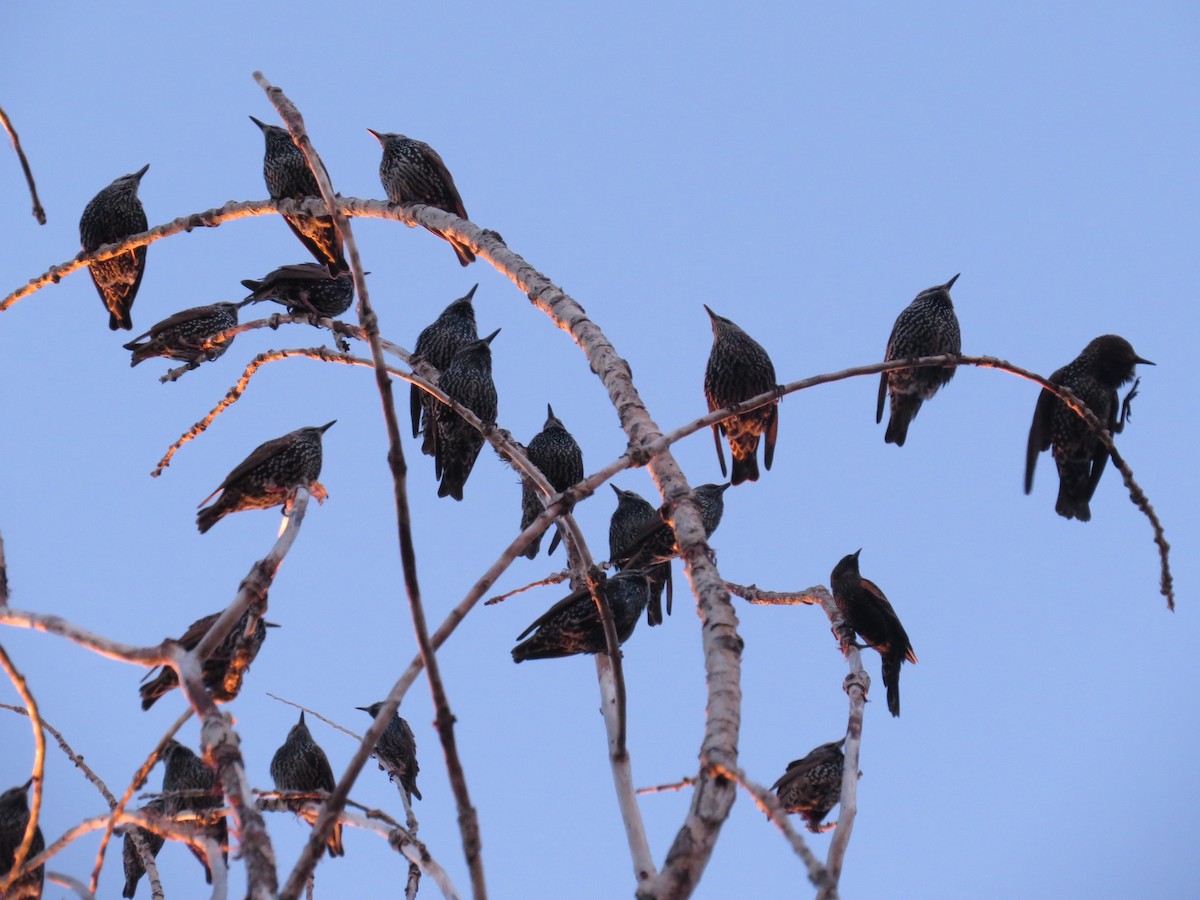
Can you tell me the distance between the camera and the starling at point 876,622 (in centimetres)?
Answer: 490

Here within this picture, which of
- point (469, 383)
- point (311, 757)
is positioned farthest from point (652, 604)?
point (311, 757)

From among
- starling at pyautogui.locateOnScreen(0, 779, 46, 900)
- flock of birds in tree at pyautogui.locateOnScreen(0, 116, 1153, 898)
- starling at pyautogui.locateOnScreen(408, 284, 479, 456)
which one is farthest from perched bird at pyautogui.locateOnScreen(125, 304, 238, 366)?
starling at pyautogui.locateOnScreen(0, 779, 46, 900)

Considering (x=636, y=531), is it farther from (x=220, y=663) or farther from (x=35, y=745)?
(x=35, y=745)

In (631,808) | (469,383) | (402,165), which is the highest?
(402,165)

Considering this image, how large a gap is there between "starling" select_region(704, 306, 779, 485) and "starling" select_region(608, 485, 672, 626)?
0.54m

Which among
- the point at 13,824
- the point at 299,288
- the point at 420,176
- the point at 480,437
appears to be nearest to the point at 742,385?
the point at 480,437

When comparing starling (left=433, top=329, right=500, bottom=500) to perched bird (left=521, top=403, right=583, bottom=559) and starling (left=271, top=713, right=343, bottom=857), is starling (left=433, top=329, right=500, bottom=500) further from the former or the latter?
starling (left=271, top=713, right=343, bottom=857)

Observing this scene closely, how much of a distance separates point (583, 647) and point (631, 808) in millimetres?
1531

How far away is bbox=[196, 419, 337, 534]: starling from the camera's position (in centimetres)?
396

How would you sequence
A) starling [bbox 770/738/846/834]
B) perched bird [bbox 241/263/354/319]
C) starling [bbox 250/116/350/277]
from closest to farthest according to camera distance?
starling [bbox 770/738/846/834] < starling [bbox 250/116/350/277] < perched bird [bbox 241/263/354/319]

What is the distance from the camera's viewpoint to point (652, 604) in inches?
213

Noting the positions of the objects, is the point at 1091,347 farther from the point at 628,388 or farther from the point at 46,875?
the point at 46,875

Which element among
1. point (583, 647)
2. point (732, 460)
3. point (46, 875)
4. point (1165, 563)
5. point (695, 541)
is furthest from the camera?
point (732, 460)

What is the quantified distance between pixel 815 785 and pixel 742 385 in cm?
197
